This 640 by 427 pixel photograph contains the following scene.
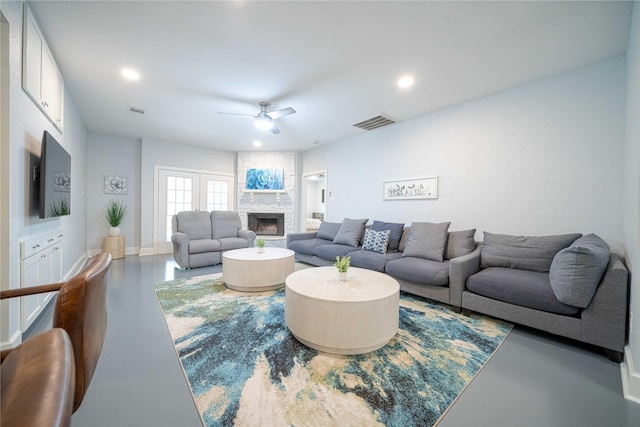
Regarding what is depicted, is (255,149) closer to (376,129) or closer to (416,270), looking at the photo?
(376,129)

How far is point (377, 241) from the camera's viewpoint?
389 cm

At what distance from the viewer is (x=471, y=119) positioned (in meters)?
3.54

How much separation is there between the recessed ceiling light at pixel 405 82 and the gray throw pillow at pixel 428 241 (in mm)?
1872

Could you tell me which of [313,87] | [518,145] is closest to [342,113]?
[313,87]

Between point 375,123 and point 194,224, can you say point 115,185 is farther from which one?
point 375,123

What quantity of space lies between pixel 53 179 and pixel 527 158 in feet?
17.1

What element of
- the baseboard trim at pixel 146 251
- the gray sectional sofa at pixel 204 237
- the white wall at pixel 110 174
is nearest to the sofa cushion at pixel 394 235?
the gray sectional sofa at pixel 204 237

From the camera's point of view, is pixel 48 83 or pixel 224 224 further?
pixel 224 224

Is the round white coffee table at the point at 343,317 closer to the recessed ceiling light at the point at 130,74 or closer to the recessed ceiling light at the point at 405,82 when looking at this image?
the recessed ceiling light at the point at 405,82

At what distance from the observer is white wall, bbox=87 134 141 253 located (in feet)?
17.5

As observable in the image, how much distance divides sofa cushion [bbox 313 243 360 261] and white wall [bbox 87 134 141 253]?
448 centimetres

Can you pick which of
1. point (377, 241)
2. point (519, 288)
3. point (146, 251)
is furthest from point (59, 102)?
point (519, 288)

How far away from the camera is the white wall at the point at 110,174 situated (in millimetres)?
5348

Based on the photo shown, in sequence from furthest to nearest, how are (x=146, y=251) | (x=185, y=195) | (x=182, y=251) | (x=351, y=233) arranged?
(x=185, y=195) < (x=146, y=251) < (x=351, y=233) < (x=182, y=251)
